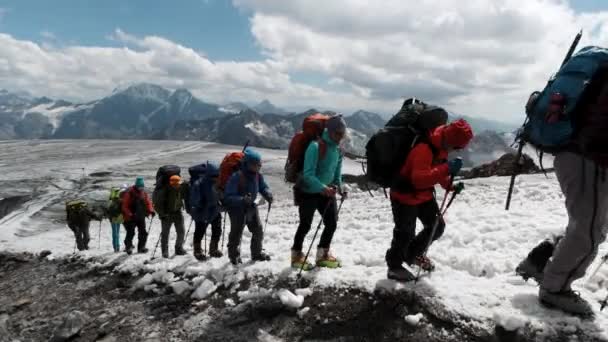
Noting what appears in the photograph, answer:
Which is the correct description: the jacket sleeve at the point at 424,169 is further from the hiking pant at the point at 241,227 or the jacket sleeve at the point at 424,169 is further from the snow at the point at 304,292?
the hiking pant at the point at 241,227

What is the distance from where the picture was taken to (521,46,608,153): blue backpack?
398 cm

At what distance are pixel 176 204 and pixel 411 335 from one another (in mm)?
7985

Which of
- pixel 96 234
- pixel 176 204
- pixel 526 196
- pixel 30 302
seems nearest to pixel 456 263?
pixel 176 204

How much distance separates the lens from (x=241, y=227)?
7.83 m

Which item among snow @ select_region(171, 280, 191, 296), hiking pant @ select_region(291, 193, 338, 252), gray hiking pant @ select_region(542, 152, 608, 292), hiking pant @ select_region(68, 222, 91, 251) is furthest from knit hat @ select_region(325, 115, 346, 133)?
hiking pant @ select_region(68, 222, 91, 251)

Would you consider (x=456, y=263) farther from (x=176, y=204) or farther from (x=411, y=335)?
(x=176, y=204)

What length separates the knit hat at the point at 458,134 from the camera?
4898mm

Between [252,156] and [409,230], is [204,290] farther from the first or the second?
[409,230]

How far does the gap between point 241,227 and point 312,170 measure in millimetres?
2210

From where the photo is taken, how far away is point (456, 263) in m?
7.27

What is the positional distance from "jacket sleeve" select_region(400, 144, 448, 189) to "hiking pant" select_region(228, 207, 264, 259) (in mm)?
3494

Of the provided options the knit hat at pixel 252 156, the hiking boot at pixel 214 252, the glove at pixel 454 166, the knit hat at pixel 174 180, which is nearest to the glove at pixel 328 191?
the knit hat at pixel 252 156

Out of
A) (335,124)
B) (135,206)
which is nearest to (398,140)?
(335,124)

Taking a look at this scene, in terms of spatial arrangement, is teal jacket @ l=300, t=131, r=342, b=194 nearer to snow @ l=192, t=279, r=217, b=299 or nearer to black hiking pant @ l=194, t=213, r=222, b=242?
snow @ l=192, t=279, r=217, b=299
